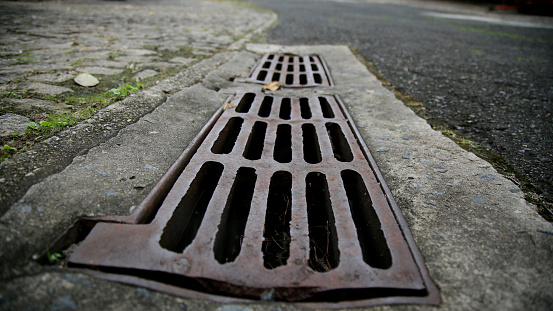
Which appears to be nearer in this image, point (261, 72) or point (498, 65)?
point (261, 72)

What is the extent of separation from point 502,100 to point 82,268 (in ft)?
8.65

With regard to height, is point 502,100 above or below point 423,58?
below

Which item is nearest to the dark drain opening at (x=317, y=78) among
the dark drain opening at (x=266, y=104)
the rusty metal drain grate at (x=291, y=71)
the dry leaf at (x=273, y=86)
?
the rusty metal drain grate at (x=291, y=71)

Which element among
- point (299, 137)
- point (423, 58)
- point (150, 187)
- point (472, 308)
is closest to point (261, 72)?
point (299, 137)

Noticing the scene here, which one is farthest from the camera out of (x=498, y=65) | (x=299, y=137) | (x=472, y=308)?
(x=498, y=65)

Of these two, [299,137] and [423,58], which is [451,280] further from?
[423,58]

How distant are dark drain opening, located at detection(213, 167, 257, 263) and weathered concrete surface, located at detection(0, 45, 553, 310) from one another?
30 centimetres

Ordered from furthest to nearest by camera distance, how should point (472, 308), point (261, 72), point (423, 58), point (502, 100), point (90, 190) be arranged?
point (423, 58)
point (261, 72)
point (502, 100)
point (90, 190)
point (472, 308)

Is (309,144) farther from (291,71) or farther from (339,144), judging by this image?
(291,71)

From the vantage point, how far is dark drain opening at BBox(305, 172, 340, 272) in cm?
97

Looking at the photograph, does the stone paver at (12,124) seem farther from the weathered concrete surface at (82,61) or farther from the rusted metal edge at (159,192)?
the rusted metal edge at (159,192)

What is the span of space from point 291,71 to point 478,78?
1.71 metres

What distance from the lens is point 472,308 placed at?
27.1 inches

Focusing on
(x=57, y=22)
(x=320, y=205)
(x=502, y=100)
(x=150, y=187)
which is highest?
Result: (x=57, y=22)
